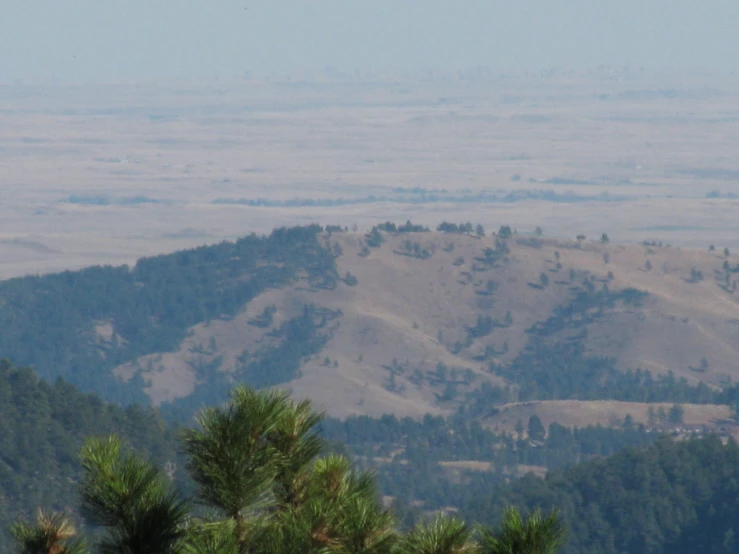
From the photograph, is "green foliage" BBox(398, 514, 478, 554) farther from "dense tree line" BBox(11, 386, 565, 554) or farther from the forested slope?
the forested slope

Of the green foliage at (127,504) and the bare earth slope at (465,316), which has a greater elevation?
the green foliage at (127,504)

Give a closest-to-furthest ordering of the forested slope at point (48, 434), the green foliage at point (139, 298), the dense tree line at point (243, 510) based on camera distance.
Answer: the dense tree line at point (243, 510), the forested slope at point (48, 434), the green foliage at point (139, 298)

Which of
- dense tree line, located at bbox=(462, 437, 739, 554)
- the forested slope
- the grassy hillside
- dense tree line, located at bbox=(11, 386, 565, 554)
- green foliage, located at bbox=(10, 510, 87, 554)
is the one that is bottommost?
the grassy hillside

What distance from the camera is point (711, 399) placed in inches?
4158

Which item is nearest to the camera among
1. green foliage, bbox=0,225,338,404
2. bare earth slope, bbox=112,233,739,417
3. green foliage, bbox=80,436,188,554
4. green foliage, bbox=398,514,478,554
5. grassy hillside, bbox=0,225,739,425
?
green foliage, bbox=80,436,188,554

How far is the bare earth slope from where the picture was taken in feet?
422

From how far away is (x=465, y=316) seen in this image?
460 feet

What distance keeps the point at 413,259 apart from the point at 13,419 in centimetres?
8601

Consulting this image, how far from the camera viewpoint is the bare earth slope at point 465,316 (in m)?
128

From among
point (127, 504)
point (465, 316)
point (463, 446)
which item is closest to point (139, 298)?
point (465, 316)

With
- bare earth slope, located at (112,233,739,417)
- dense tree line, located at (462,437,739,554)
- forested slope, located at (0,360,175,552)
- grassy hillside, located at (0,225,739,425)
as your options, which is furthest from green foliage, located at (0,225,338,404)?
dense tree line, located at (462,437,739,554)

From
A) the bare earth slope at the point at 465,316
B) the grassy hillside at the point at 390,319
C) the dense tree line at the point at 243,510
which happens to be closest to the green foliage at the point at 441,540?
the dense tree line at the point at 243,510

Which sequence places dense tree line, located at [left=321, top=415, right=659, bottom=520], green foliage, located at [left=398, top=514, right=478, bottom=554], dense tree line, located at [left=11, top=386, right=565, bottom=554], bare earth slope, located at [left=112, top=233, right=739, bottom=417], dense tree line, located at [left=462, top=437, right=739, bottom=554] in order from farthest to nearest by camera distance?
bare earth slope, located at [left=112, top=233, right=739, bottom=417], dense tree line, located at [left=321, top=415, right=659, bottom=520], dense tree line, located at [left=462, top=437, right=739, bottom=554], green foliage, located at [left=398, top=514, right=478, bottom=554], dense tree line, located at [left=11, top=386, right=565, bottom=554]

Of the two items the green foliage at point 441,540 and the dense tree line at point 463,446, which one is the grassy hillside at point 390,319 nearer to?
the dense tree line at point 463,446
